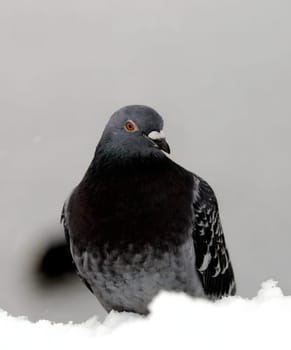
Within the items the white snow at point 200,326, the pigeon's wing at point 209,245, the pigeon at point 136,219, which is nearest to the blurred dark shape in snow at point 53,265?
the pigeon's wing at point 209,245

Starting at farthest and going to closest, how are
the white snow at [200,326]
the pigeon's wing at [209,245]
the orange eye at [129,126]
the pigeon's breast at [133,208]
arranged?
1. the pigeon's wing at [209,245]
2. the orange eye at [129,126]
3. the pigeon's breast at [133,208]
4. the white snow at [200,326]

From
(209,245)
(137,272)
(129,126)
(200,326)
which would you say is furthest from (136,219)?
(200,326)

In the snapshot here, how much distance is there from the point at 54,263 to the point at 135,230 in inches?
209

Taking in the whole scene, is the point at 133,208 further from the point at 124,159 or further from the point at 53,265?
the point at 53,265

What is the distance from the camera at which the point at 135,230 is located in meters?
3.44

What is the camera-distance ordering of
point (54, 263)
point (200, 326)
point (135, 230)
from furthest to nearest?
point (54, 263) < point (135, 230) < point (200, 326)

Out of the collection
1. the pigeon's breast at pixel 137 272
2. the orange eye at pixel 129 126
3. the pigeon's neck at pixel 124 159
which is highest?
the orange eye at pixel 129 126

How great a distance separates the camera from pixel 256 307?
957mm

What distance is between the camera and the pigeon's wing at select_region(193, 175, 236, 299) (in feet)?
12.8

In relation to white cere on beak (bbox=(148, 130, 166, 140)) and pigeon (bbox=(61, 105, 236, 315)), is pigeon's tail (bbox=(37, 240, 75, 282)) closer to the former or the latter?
pigeon (bbox=(61, 105, 236, 315))

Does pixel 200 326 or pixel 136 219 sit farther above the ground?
pixel 136 219

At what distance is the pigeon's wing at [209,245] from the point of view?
3.91m

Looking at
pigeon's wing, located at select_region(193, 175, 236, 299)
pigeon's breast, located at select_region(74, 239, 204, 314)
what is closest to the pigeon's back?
pigeon's breast, located at select_region(74, 239, 204, 314)

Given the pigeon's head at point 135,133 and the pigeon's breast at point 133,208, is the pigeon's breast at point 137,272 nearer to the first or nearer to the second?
the pigeon's breast at point 133,208
